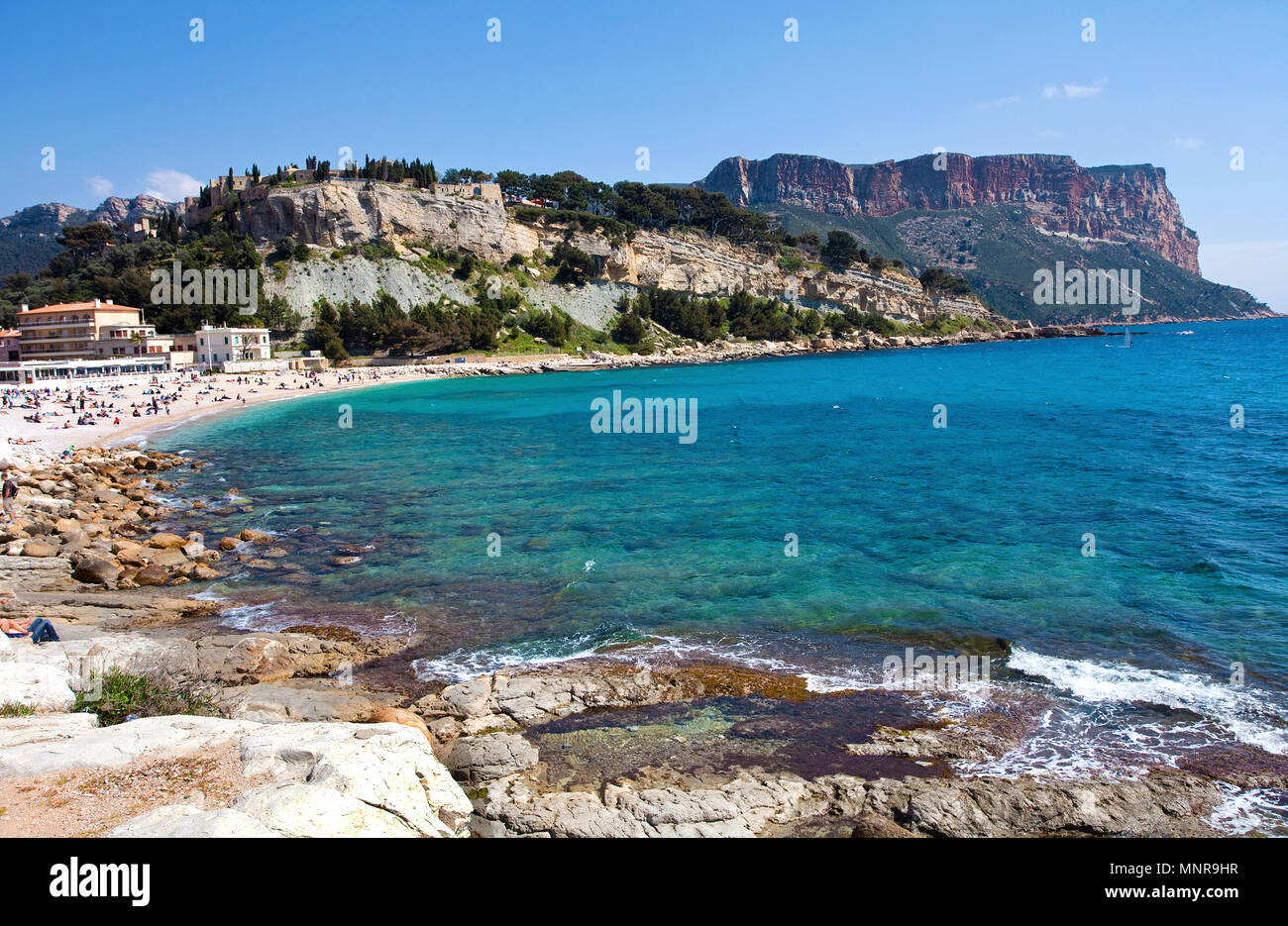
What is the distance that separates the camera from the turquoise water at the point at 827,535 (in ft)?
46.0

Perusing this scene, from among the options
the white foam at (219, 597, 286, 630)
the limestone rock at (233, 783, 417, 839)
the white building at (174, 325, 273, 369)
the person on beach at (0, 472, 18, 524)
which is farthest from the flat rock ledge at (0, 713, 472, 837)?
the white building at (174, 325, 273, 369)

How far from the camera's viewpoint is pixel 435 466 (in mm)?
34281

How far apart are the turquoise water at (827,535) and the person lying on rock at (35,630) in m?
3.72

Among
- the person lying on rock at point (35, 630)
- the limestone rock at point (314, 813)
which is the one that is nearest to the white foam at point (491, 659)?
the limestone rock at point (314, 813)

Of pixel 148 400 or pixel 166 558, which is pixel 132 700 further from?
pixel 148 400

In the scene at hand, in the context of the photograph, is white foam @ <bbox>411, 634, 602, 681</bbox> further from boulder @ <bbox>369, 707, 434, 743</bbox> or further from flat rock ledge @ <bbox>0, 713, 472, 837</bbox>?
flat rock ledge @ <bbox>0, 713, 472, 837</bbox>

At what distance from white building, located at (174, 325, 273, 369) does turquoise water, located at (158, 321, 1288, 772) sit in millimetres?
33676

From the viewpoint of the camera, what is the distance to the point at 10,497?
960 inches

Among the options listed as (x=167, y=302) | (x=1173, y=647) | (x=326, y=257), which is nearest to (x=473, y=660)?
(x=1173, y=647)

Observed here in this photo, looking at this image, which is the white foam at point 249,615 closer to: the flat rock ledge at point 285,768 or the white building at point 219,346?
the flat rock ledge at point 285,768

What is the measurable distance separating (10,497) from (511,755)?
78.1 feet

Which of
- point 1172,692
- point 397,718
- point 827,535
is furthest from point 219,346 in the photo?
point 1172,692
